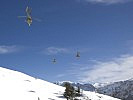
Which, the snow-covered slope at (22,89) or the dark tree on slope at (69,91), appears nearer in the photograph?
the snow-covered slope at (22,89)

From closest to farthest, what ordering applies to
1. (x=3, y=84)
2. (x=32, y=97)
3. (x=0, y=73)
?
(x=32, y=97) < (x=3, y=84) < (x=0, y=73)

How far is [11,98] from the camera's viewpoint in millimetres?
109625

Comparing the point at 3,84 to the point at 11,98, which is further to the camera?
the point at 3,84

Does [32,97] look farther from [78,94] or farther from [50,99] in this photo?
[78,94]

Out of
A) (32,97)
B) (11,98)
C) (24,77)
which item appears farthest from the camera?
(24,77)

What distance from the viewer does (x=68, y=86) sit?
11981 centimetres

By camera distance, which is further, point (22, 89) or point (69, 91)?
point (22, 89)

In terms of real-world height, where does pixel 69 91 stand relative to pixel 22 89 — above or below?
below

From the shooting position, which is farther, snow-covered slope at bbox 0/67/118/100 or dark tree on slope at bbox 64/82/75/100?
dark tree on slope at bbox 64/82/75/100

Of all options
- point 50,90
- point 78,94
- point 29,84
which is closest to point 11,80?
point 29,84

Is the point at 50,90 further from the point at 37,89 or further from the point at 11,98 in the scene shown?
the point at 11,98

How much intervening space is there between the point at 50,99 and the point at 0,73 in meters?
34.2

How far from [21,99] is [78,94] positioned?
37.9 metres

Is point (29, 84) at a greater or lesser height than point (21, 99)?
greater
